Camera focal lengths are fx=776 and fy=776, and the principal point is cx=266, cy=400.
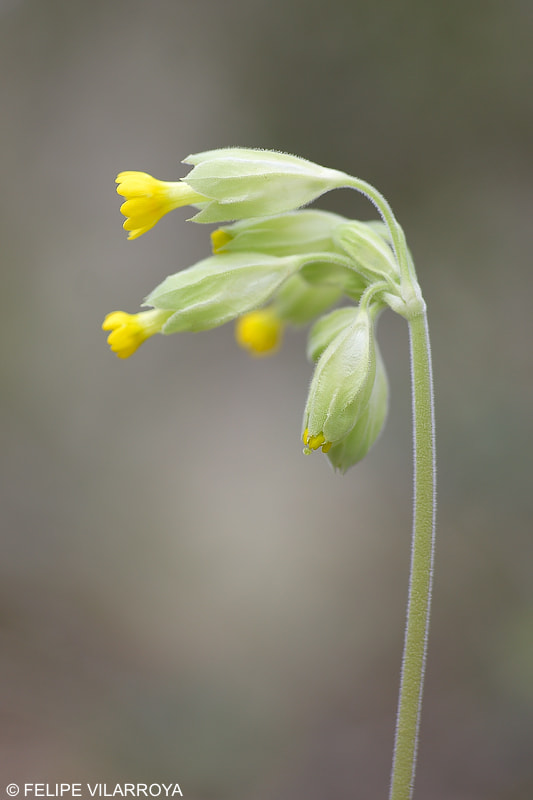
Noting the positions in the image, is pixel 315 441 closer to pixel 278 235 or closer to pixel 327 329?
pixel 327 329

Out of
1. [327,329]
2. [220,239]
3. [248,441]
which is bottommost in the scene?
[327,329]

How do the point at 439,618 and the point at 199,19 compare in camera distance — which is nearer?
the point at 439,618

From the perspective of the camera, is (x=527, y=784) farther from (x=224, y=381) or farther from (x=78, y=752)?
(x=224, y=381)

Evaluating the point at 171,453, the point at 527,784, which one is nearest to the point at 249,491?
the point at 171,453

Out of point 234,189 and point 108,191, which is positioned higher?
point 108,191

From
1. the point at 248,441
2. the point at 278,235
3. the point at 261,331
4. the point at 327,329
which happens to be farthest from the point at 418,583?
the point at 248,441
